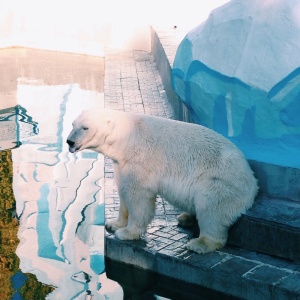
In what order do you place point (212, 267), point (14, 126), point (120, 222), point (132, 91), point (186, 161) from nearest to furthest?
1. point (212, 267)
2. point (186, 161)
3. point (120, 222)
4. point (14, 126)
5. point (132, 91)

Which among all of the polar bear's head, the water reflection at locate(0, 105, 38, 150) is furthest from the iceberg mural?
the water reflection at locate(0, 105, 38, 150)

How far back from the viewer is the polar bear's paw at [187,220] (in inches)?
234

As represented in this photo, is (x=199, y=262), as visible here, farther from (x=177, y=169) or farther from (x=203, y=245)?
(x=177, y=169)

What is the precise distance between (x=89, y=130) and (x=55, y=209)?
5.95ft

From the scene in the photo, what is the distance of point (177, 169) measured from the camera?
550 cm

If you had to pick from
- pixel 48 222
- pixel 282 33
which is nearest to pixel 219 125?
pixel 282 33

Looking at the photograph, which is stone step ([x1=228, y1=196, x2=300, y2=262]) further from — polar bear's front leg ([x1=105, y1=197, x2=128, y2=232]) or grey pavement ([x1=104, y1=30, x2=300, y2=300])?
polar bear's front leg ([x1=105, y1=197, x2=128, y2=232])

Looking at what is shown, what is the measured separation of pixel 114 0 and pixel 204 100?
31.1ft

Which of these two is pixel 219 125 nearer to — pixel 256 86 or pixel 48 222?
pixel 256 86

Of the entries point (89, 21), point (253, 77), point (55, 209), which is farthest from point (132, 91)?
point (253, 77)

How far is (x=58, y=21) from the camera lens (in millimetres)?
15586

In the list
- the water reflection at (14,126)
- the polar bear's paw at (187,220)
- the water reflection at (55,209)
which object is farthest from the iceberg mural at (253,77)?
the water reflection at (14,126)

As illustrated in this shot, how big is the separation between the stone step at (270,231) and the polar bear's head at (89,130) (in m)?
1.18

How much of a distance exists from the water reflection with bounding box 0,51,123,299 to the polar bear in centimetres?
61
